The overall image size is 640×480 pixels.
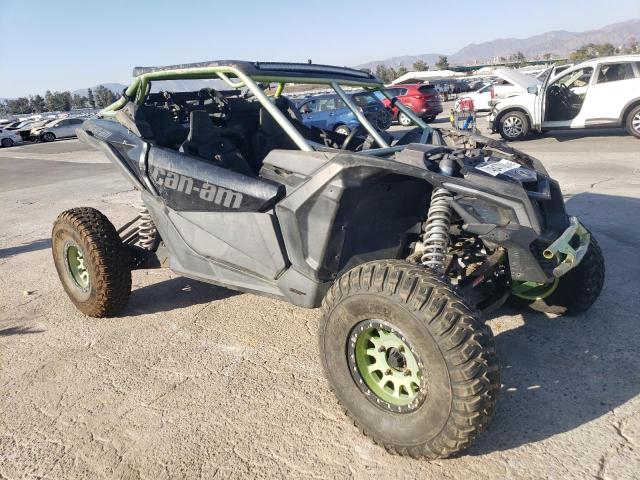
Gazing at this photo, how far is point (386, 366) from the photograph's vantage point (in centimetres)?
277

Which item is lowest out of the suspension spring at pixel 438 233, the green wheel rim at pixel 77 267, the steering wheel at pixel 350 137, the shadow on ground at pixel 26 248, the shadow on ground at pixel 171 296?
the shadow on ground at pixel 171 296

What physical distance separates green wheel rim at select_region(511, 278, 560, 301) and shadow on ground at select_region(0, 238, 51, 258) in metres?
6.03

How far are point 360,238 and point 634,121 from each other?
1185 centimetres

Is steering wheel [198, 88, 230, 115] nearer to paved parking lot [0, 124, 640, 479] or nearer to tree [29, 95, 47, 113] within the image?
paved parking lot [0, 124, 640, 479]

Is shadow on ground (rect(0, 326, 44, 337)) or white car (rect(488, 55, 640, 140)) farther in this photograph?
white car (rect(488, 55, 640, 140))

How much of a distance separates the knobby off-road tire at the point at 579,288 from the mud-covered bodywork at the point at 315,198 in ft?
2.06

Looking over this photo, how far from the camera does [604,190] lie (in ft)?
25.1

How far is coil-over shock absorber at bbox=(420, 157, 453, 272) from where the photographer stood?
2.89 meters

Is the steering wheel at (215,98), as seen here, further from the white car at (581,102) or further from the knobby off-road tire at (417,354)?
the white car at (581,102)

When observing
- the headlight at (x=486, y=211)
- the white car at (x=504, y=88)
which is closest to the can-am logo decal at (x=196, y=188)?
the headlight at (x=486, y=211)

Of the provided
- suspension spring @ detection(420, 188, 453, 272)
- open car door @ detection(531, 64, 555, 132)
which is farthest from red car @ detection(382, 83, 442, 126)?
suspension spring @ detection(420, 188, 453, 272)

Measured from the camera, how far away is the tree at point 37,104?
7381 cm

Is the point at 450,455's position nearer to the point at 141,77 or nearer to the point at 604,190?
the point at 141,77

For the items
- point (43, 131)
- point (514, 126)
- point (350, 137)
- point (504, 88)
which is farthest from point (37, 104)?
point (350, 137)
